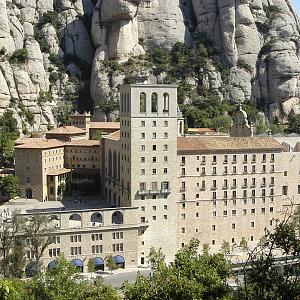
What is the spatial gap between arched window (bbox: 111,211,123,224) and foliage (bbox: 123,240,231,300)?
31.1 metres

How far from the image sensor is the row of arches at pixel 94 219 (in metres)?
67.2

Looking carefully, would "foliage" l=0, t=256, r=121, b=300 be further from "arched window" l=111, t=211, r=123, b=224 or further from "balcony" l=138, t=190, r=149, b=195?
"balcony" l=138, t=190, r=149, b=195

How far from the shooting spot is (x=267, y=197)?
3046 inches

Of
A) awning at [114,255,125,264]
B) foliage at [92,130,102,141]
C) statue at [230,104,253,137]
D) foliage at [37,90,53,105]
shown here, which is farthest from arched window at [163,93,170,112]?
foliage at [37,90,53,105]

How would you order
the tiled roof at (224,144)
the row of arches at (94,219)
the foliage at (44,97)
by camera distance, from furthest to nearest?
1. the foliage at (44,97)
2. the tiled roof at (224,144)
3. the row of arches at (94,219)

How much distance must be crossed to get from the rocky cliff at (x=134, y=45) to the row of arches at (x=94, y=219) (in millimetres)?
60609

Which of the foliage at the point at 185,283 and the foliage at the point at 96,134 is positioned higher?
the foliage at the point at 96,134

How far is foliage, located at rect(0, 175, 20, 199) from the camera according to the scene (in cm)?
8406

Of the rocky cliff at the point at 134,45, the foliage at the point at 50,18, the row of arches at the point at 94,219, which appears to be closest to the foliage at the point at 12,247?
the row of arches at the point at 94,219

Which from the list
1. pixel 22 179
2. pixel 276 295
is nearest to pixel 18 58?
pixel 22 179

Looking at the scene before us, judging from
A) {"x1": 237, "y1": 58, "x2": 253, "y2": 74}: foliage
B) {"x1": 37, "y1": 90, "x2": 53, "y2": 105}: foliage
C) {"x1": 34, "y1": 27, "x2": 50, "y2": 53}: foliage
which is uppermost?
{"x1": 34, "y1": 27, "x2": 50, "y2": 53}: foliage

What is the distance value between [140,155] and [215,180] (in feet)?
35.8

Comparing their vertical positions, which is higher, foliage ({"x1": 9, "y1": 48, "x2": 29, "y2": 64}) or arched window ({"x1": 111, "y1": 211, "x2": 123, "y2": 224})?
foliage ({"x1": 9, "y1": 48, "x2": 29, "y2": 64})

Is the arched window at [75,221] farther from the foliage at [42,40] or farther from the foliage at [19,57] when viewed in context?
the foliage at [42,40]
